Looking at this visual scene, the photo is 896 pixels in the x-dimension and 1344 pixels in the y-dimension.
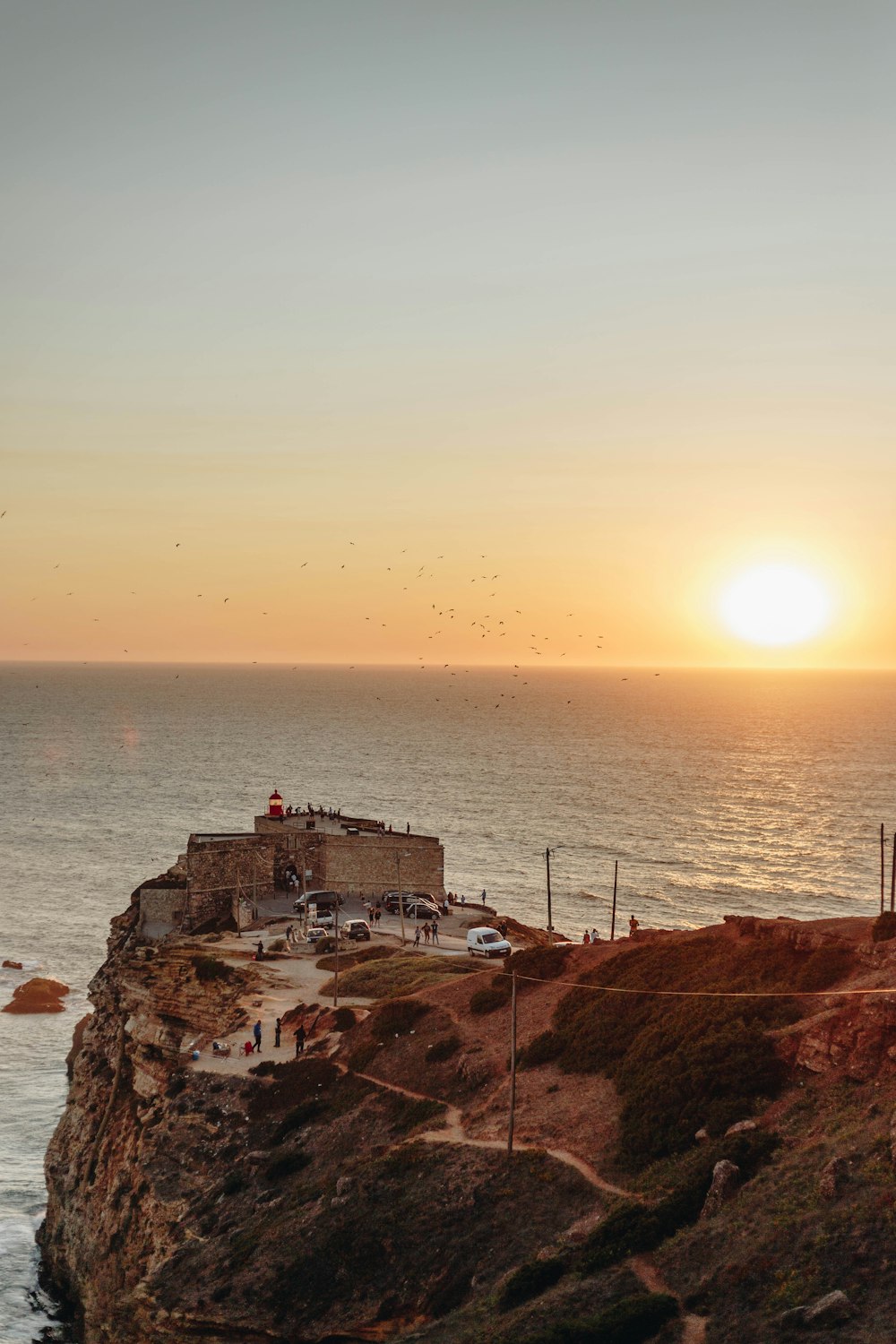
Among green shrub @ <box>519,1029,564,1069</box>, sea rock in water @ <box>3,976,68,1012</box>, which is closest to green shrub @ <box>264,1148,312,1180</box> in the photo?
green shrub @ <box>519,1029,564,1069</box>

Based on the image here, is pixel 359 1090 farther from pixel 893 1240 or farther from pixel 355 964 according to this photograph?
pixel 893 1240

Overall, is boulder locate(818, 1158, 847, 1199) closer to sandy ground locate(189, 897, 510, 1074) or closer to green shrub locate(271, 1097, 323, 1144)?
green shrub locate(271, 1097, 323, 1144)

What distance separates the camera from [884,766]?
19700cm

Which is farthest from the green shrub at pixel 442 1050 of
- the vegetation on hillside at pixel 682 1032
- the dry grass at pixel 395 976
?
the dry grass at pixel 395 976

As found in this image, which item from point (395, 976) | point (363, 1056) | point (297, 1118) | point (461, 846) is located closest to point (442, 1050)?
point (363, 1056)

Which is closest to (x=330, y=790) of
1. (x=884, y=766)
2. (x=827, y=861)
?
(x=827, y=861)

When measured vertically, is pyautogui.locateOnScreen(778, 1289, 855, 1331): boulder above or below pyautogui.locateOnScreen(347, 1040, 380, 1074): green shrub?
above

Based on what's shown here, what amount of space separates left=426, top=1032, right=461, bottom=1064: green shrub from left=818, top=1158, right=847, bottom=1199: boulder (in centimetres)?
1867

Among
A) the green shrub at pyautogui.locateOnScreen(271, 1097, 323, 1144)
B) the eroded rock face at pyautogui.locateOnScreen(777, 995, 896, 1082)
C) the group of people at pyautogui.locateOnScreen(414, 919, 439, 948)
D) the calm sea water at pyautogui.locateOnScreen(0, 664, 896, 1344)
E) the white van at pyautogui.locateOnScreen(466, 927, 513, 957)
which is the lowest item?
the calm sea water at pyautogui.locateOnScreen(0, 664, 896, 1344)

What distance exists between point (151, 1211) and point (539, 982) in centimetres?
1666

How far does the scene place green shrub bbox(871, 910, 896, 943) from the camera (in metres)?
35.8

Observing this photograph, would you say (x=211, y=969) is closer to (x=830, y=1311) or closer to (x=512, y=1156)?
(x=512, y=1156)

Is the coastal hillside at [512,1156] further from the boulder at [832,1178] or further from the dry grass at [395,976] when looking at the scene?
the dry grass at [395,976]

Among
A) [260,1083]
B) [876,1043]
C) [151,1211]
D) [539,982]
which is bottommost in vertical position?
[151,1211]
